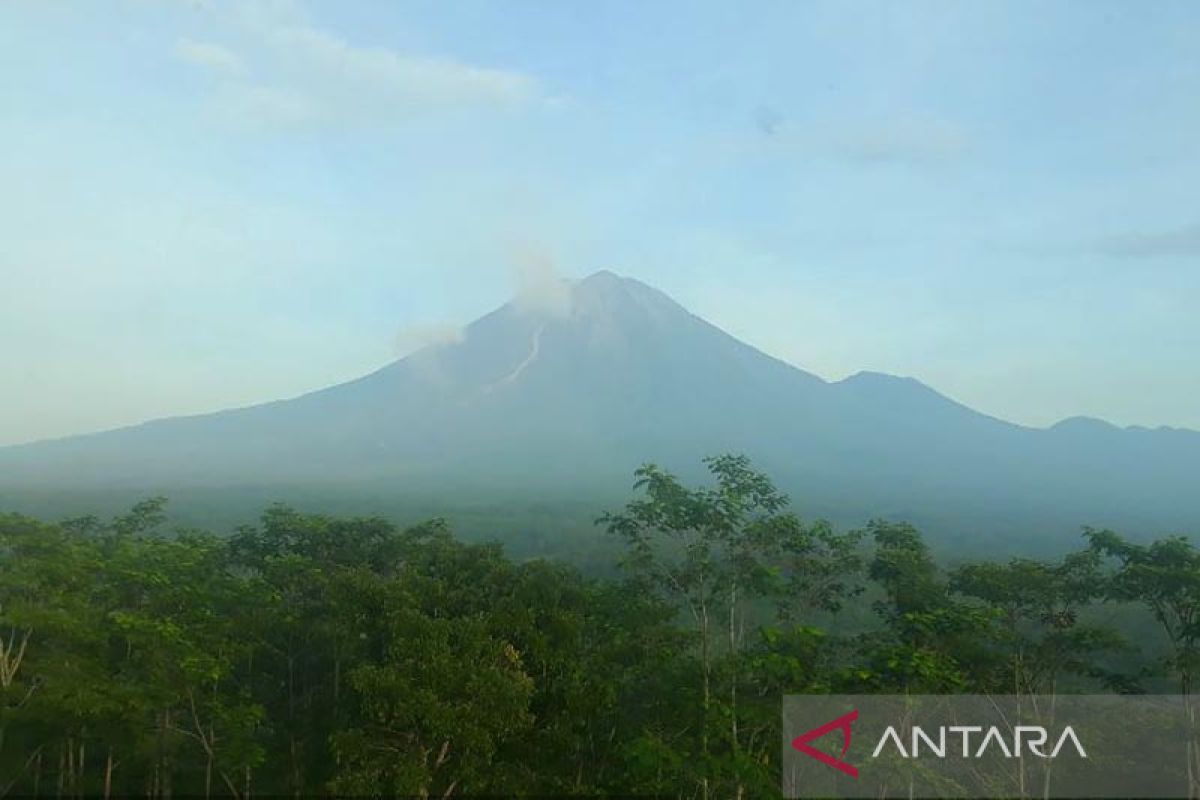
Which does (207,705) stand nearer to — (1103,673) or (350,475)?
(1103,673)

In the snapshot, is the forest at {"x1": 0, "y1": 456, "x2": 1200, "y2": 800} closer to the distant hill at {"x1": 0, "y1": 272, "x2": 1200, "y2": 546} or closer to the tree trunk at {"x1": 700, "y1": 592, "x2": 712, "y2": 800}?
the tree trunk at {"x1": 700, "y1": 592, "x2": 712, "y2": 800}

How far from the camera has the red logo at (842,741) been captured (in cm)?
1142

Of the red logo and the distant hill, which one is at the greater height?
the distant hill

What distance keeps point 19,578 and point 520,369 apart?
558 ft

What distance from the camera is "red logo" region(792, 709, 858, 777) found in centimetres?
1142

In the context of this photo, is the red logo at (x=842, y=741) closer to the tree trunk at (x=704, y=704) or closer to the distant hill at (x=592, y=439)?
the tree trunk at (x=704, y=704)

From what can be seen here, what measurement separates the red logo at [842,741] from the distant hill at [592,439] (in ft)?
312

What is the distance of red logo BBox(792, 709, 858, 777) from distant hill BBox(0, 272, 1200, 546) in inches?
3750

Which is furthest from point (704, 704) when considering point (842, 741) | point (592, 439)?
point (592, 439)

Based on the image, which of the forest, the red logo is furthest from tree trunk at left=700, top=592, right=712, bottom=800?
the red logo

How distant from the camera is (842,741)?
37.5ft

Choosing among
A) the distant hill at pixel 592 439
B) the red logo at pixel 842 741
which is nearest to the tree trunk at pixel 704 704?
the red logo at pixel 842 741

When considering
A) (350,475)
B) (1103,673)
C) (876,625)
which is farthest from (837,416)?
(1103,673)

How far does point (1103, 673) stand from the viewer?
15930 millimetres
